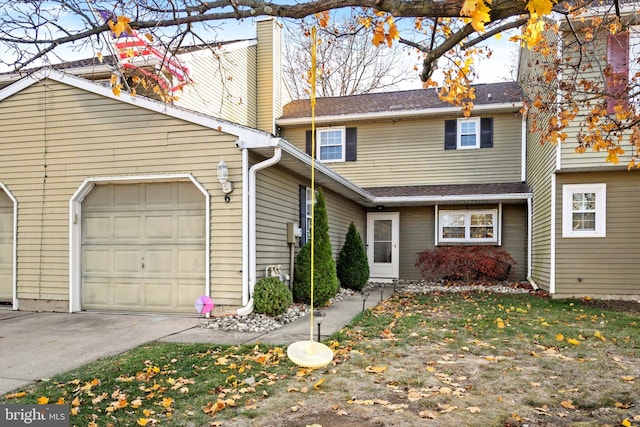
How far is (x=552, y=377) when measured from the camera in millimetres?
4434

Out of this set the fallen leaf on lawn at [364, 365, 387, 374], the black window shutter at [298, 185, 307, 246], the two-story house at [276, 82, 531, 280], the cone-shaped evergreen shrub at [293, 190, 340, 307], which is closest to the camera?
the fallen leaf on lawn at [364, 365, 387, 374]

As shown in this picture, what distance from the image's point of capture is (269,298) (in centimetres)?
728

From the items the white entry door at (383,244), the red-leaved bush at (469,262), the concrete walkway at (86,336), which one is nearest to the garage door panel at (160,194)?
the concrete walkway at (86,336)

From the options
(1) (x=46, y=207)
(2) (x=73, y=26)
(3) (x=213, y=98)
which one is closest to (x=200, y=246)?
(1) (x=46, y=207)

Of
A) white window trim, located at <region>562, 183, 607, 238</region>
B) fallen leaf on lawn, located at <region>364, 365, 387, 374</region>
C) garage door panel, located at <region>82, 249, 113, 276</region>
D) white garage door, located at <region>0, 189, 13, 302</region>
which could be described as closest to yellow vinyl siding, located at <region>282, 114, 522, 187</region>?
white window trim, located at <region>562, 183, 607, 238</region>

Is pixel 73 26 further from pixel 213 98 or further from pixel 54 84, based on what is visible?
pixel 213 98

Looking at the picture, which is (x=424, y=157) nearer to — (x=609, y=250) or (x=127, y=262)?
(x=609, y=250)

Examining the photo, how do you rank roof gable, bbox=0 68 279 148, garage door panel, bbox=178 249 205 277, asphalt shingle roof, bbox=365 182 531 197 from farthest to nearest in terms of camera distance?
asphalt shingle roof, bbox=365 182 531 197 < garage door panel, bbox=178 249 205 277 < roof gable, bbox=0 68 279 148

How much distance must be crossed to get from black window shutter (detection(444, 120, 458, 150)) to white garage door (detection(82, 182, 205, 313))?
8871 mm

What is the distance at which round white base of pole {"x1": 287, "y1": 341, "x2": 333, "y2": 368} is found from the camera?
3133 millimetres

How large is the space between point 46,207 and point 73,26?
4687 mm

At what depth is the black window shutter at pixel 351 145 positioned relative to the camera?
14805 mm

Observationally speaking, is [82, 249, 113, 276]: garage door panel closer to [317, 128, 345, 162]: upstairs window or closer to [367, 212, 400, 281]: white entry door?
[317, 128, 345, 162]: upstairs window

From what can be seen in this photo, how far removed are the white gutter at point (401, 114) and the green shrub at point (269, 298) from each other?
26.9 ft
